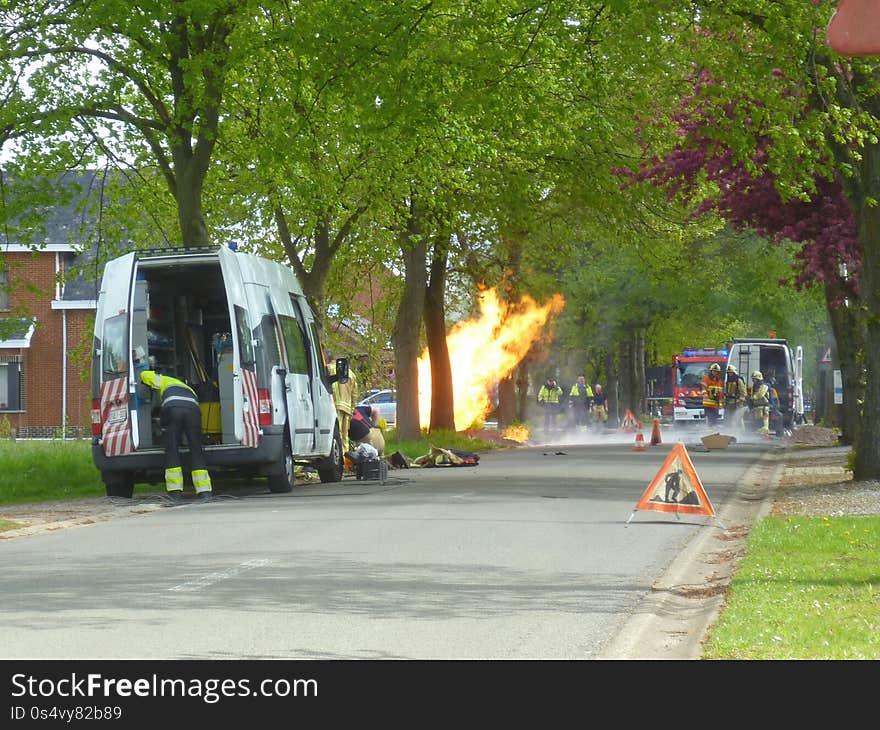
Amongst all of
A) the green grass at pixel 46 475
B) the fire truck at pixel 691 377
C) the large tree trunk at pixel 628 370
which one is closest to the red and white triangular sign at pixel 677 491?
the green grass at pixel 46 475

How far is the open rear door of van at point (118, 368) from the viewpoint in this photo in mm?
19969

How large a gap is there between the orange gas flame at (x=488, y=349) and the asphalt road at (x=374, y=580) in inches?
1041

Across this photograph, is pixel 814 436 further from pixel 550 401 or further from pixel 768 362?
pixel 550 401

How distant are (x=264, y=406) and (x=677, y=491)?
6316 millimetres

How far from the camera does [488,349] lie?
4738cm

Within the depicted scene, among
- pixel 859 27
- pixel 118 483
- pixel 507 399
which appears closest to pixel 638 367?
pixel 507 399

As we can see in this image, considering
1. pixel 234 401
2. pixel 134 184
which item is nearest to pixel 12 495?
pixel 234 401

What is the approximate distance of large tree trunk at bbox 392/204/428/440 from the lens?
1435 inches

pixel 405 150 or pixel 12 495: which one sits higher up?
pixel 405 150

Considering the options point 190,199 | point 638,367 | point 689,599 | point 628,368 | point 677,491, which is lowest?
point 689,599

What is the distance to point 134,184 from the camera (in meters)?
31.5

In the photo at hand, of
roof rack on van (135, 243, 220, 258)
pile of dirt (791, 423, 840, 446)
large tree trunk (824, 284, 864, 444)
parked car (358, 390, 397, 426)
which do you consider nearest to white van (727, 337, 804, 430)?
pile of dirt (791, 423, 840, 446)
